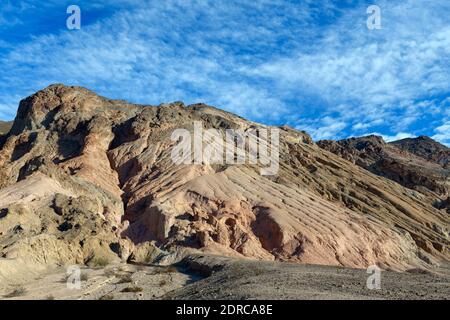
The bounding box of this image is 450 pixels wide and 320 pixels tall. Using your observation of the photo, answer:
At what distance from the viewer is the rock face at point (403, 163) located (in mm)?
71125

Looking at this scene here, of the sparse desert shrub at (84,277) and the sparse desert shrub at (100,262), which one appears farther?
the sparse desert shrub at (100,262)

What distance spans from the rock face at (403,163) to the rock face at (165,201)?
49.8 feet

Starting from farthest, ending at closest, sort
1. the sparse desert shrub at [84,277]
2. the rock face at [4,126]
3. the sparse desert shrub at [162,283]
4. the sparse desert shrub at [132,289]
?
the rock face at [4,126]
the sparse desert shrub at [84,277]
the sparse desert shrub at [162,283]
the sparse desert shrub at [132,289]

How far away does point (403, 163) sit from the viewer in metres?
87.7

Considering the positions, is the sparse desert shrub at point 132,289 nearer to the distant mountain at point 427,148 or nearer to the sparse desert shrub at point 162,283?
the sparse desert shrub at point 162,283

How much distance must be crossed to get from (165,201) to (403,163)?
199 feet

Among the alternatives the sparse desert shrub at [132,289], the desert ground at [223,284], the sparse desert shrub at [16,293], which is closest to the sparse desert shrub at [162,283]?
the desert ground at [223,284]

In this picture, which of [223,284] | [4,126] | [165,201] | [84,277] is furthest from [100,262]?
[4,126]

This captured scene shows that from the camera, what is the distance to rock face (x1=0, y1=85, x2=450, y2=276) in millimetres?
30125

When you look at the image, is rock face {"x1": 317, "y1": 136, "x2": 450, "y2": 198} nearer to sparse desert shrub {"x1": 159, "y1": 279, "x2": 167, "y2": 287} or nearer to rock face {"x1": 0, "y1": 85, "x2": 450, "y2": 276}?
rock face {"x1": 0, "y1": 85, "x2": 450, "y2": 276}

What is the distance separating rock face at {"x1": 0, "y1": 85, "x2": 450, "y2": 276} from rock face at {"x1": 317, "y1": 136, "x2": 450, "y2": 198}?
597 inches

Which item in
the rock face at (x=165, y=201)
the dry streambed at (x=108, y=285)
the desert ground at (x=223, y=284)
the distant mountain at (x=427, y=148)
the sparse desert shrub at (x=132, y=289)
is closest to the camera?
the desert ground at (x=223, y=284)
